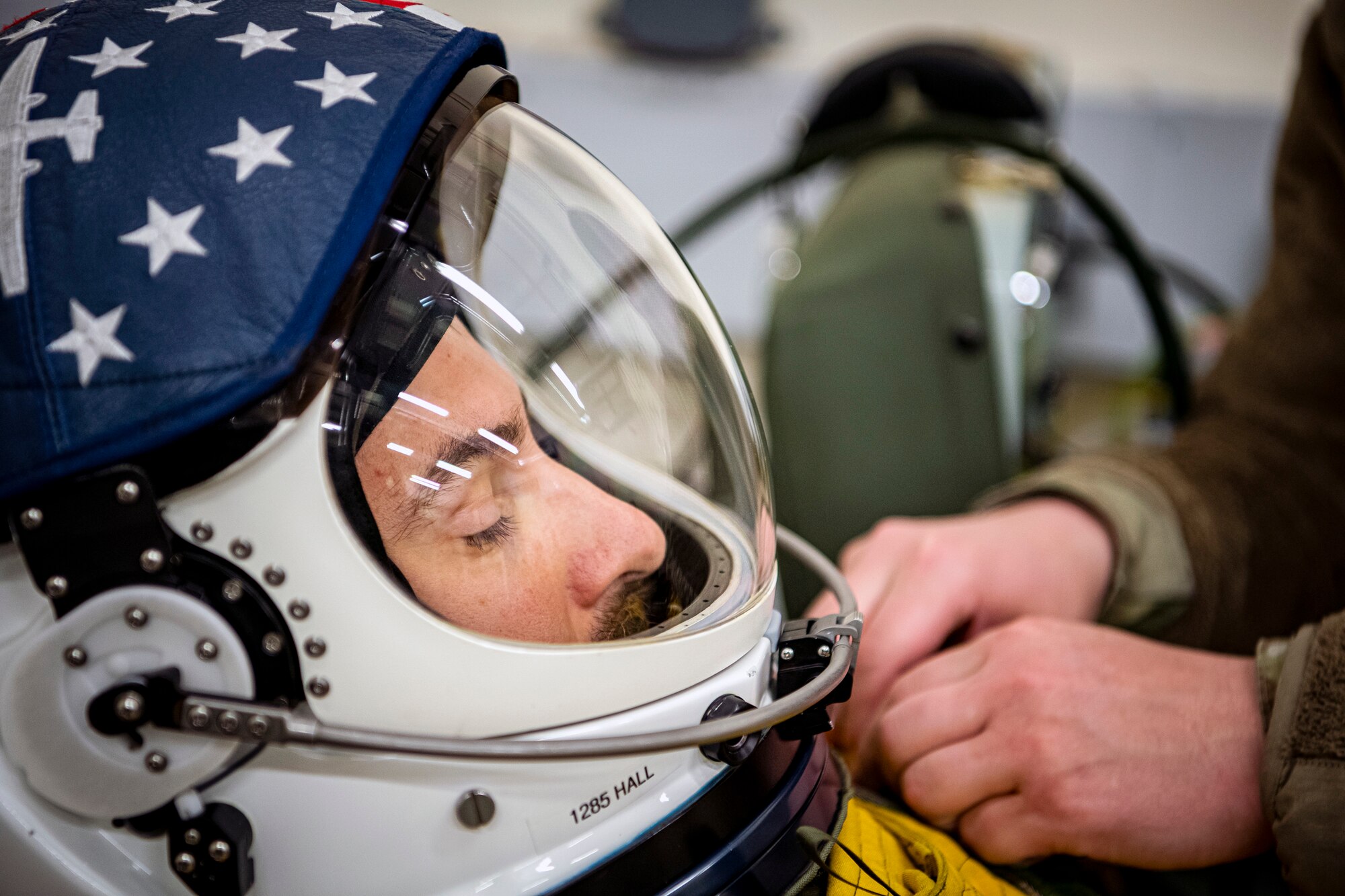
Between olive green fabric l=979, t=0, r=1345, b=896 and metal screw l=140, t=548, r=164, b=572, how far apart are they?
2.81ft

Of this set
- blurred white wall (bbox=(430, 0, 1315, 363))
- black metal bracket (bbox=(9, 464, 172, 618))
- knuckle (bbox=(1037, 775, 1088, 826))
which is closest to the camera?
black metal bracket (bbox=(9, 464, 172, 618))

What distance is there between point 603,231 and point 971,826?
540 mm

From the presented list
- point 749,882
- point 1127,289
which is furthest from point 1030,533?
point 1127,289

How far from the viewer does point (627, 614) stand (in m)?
0.64

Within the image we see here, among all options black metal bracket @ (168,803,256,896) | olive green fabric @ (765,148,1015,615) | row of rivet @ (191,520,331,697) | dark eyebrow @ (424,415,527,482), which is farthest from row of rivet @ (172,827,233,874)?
olive green fabric @ (765,148,1015,615)

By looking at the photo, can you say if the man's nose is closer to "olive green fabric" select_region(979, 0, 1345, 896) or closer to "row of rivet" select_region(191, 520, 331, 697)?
"row of rivet" select_region(191, 520, 331, 697)

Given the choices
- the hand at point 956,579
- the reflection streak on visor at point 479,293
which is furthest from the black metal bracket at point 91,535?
the hand at point 956,579

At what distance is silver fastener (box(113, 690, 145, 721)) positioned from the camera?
475 mm

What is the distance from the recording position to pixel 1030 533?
36.8 inches

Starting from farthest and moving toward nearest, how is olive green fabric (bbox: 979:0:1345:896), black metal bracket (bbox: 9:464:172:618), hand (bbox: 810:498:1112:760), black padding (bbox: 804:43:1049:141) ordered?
1. black padding (bbox: 804:43:1049:141)
2. olive green fabric (bbox: 979:0:1345:896)
3. hand (bbox: 810:498:1112:760)
4. black metal bracket (bbox: 9:464:172:618)

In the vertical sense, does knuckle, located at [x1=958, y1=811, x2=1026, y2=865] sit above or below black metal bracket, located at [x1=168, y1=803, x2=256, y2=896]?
below

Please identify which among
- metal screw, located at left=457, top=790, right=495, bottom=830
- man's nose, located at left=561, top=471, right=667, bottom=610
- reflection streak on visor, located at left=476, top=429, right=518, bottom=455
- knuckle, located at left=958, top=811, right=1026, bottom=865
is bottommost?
knuckle, located at left=958, top=811, right=1026, bottom=865

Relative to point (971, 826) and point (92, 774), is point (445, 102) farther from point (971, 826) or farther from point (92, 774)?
point (971, 826)

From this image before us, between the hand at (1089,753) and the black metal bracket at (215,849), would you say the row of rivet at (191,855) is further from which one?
the hand at (1089,753)
